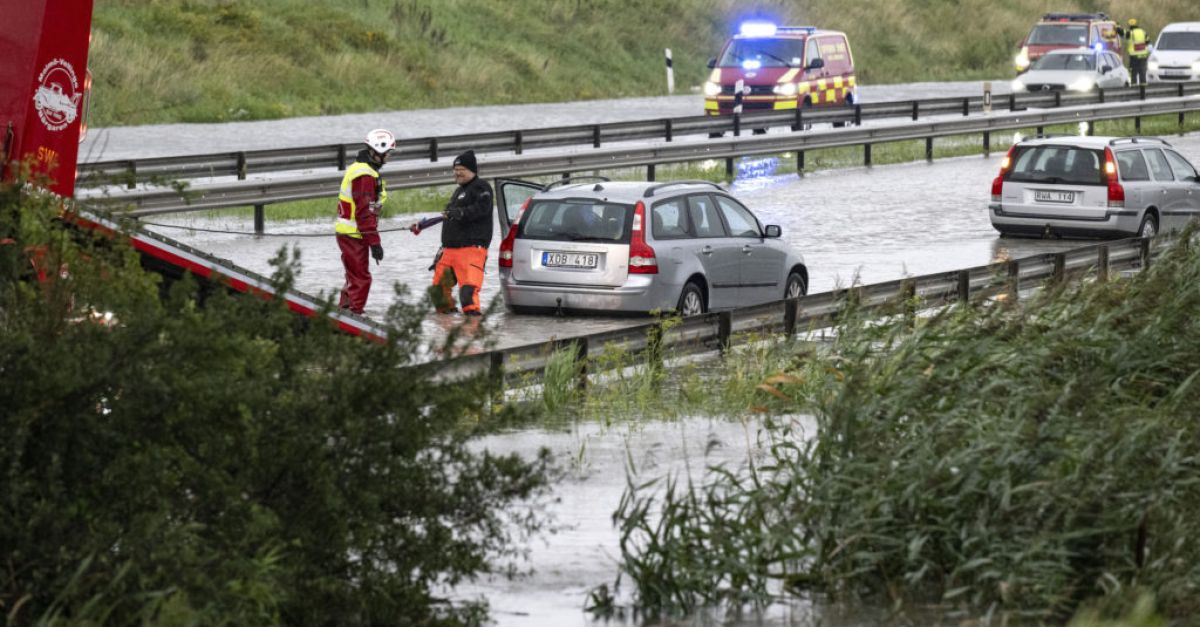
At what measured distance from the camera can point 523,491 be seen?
8430mm

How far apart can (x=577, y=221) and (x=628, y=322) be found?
3.21 ft

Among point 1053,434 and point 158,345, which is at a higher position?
point 158,345

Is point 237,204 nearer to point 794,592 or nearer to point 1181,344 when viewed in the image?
point 1181,344

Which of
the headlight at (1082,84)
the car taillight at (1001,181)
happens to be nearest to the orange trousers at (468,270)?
the car taillight at (1001,181)

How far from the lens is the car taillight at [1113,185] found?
24047 millimetres

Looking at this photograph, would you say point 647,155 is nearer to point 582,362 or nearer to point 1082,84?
point 582,362

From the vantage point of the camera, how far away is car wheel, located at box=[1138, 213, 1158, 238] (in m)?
24.4

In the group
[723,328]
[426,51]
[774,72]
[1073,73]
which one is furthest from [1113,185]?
[426,51]

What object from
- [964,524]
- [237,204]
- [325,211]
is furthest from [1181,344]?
[325,211]

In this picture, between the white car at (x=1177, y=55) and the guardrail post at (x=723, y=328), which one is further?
the white car at (x=1177, y=55)

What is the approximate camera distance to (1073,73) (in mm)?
48906

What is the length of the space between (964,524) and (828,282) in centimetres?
1203

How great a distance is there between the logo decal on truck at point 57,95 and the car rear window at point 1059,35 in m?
44.9

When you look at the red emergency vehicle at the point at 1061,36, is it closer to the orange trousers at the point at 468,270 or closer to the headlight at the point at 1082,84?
the headlight at the point at 1082,84
